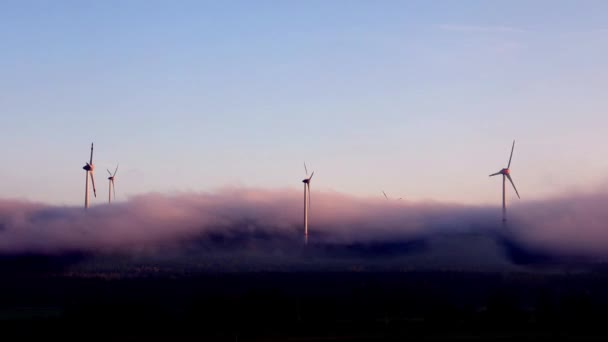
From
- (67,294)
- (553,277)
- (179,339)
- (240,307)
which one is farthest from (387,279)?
(179,339)

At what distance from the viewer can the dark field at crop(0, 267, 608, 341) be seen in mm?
97750

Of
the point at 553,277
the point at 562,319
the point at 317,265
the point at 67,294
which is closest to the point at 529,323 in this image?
the point at 562,319

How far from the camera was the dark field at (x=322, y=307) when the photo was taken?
97750mm

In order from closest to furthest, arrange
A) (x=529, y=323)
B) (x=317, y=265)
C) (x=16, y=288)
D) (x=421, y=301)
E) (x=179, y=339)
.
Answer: (x=179, y=339) < (x=529, y=323) < (x=421, y=301) < (x=16, y=288) < (x=317, y=265)

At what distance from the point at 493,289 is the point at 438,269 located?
3699cm

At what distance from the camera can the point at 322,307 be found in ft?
387

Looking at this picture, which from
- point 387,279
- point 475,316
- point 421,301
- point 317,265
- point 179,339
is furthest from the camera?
point 317,265

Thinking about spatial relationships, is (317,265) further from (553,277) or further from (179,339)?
(179,339)

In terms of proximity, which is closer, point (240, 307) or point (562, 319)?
point (562, 319)

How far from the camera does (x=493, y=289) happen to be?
445 ft

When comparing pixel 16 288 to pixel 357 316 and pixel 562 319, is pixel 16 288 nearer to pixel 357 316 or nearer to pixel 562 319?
pixel 357 316

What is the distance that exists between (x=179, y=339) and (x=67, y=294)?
67878mm

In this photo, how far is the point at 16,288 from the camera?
565ft

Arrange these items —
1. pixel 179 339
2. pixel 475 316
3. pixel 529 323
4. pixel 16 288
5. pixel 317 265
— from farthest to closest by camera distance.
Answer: pixel 317 265 → pixel 16 288 → pixel 475 316 → pixel 529 323 → pixel 179 339
